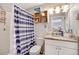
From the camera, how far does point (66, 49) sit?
5.21 feet

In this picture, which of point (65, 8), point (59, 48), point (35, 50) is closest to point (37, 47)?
point (35, 50)

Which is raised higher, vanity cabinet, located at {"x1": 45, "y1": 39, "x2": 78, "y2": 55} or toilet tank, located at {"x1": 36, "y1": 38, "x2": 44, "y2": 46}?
toilet tank, located at {"x1": 36, "y1": 38, "x2": 44, "y2": 46}

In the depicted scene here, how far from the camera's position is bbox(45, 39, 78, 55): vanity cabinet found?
1575 millimetres

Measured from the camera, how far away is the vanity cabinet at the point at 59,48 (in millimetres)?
1575

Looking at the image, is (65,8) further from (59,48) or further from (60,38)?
(59,48)

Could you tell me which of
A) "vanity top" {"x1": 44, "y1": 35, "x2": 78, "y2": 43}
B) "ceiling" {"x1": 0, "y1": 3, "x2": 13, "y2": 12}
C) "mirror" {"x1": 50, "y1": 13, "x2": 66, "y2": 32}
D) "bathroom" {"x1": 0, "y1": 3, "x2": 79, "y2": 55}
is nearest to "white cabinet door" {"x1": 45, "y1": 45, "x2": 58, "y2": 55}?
"bathroom" {"x1": 0, "y1": 3, "x2": 79, "y2": 55}

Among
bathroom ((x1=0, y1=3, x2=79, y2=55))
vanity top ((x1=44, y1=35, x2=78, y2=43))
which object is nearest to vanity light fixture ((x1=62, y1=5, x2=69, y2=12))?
bathroom ((x1=0, y1=3, x2=79, y2=55))

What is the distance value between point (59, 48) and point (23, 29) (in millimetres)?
502

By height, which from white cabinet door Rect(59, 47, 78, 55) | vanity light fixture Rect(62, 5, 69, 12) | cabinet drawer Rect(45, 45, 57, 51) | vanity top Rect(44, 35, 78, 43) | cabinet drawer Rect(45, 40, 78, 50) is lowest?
white cabinet door Rect(59, 47, 78, 55)

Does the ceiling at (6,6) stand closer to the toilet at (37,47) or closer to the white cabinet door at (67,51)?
the toilet at (37,47)

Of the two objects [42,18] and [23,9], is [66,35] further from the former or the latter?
[23,9]

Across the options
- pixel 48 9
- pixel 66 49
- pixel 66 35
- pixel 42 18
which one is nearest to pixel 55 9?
pixel 48 9

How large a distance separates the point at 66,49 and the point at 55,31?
26 cm

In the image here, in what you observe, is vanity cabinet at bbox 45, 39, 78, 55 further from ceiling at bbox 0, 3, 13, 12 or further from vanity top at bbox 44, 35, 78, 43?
ceiling at bbox 0, 3, 13, 12
